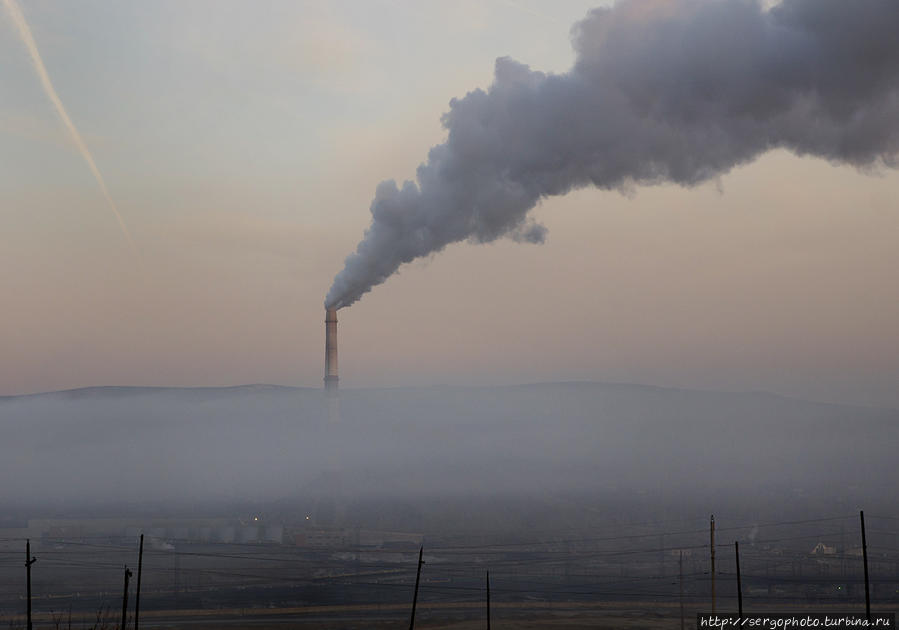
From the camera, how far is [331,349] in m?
126

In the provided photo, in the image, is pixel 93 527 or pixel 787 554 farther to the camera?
pixel 93 527

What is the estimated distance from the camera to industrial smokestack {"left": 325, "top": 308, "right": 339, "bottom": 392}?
120000 millimetres

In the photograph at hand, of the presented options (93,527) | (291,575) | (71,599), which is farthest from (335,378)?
(93,527)

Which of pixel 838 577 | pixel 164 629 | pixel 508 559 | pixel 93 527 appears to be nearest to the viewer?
pixel 164 629

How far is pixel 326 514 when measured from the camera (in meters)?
192

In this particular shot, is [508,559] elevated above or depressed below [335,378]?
below

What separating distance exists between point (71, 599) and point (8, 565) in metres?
37.6

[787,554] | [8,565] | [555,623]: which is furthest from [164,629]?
[787,554]

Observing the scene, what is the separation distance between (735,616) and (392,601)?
3831cm

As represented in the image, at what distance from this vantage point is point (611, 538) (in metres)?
188

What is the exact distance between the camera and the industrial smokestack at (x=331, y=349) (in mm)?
120000

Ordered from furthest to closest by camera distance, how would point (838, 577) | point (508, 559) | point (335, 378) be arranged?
point (508, 559), point (838, 577), point (335, 378)

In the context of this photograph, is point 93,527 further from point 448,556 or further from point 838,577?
point 838,577

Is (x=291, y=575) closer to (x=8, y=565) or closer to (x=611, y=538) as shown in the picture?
(x=8, y=565)
